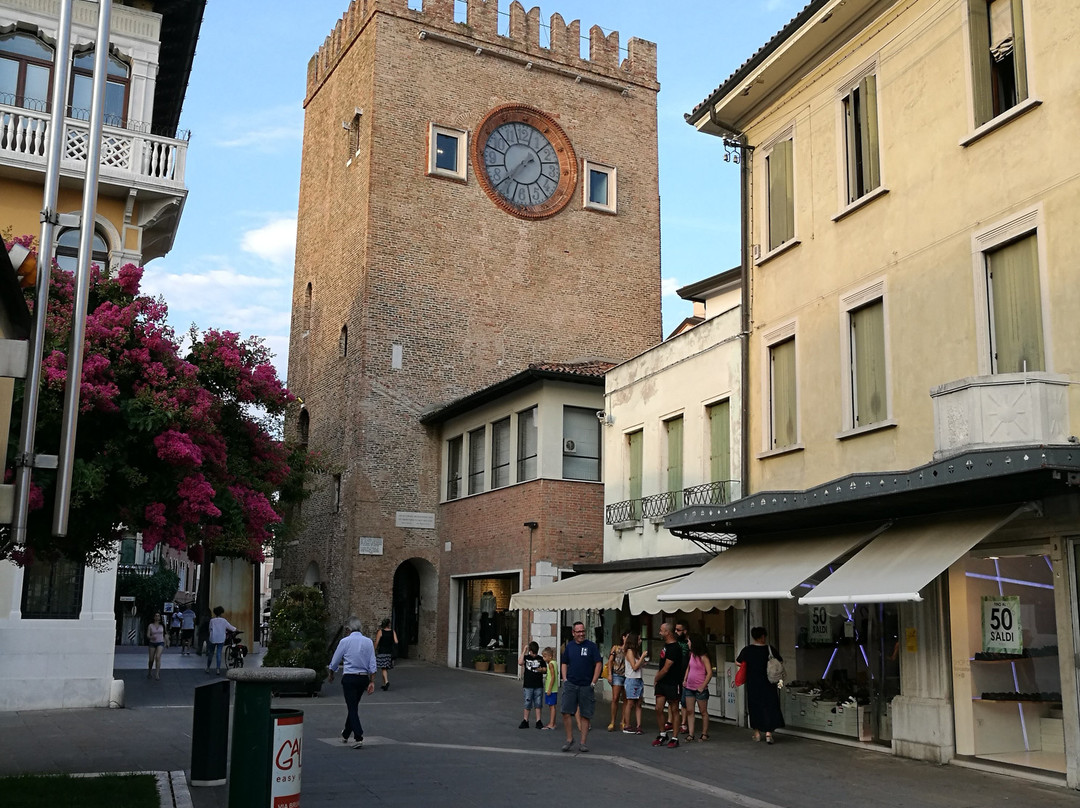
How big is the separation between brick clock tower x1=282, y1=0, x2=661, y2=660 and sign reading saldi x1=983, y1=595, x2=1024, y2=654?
1951 cm

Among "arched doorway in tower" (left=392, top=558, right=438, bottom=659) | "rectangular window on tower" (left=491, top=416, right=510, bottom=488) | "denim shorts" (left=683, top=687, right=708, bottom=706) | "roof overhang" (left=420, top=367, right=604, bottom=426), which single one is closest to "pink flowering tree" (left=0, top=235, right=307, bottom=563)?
"denim shorts" (left=683, top=687, right=708, bottom=706)

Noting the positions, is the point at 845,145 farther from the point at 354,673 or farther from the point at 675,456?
the point at 354,673

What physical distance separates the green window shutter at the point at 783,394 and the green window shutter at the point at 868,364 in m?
1.56

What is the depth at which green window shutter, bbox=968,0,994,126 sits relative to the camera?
1260 centimetres

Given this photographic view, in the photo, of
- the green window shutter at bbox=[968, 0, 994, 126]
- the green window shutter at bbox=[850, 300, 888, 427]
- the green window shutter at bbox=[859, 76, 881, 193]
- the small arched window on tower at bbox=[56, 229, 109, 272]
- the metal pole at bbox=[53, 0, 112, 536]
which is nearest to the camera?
the metal pole at bbox=[53, 0, 112, 536]

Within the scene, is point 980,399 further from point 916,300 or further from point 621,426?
point 621,426

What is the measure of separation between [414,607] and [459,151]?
14.0m

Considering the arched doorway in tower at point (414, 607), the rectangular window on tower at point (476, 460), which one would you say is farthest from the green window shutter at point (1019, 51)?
the arched doorway in tower at point (414, 607)

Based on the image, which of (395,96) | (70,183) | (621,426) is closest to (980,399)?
(621,426)

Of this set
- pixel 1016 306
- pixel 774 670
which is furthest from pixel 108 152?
pixel 1016 306

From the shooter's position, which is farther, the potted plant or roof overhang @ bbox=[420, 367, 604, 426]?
roof overhang @ bbox=[420, 367, 604, 426]

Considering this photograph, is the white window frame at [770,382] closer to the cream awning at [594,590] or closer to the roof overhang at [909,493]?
the roof overhang at [909,493]

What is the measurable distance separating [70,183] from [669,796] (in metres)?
14.1

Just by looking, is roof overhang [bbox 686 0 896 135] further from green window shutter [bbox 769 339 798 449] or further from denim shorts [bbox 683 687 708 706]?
denim shorts [bbox 683 687 708 706]
